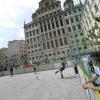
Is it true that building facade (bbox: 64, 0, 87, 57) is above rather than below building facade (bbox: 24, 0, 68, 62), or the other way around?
below

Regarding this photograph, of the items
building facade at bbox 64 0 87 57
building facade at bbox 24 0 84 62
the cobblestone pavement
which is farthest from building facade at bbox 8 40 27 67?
the cobblestone pavement

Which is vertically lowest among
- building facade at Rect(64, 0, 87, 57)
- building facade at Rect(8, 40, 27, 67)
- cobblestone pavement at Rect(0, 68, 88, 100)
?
cobblestone pavement at Rect(0, 68, 88, 100)

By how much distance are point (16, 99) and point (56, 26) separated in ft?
222

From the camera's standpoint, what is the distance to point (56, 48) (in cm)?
7281

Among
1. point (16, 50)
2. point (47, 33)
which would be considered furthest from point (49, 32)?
point (16, 50)

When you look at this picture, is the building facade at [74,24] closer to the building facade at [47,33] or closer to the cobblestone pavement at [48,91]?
the cobblestone pavement at [48,91]

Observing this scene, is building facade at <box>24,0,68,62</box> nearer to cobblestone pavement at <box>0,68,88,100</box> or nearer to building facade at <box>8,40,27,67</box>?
building facade at <box>8,40,27,67</box>

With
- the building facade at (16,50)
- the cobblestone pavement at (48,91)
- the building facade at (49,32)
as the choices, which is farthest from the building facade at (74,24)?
the building facade at (16,50)

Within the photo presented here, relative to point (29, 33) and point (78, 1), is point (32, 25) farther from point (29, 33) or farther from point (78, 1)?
point (78, 1)

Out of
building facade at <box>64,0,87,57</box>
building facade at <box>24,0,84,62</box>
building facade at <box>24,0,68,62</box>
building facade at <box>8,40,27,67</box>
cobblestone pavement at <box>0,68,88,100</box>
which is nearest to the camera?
cobblestone pavement at <box>0,68,88,100</box>

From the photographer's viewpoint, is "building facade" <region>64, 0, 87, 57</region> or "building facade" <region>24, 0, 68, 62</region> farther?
"building facade" <region>24, 0, 68, 62</region>

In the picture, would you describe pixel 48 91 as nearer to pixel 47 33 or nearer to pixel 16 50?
pixel 47 33

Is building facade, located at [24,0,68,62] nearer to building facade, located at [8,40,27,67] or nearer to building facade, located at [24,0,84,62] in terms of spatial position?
building facade, located at [24,0,84,62]

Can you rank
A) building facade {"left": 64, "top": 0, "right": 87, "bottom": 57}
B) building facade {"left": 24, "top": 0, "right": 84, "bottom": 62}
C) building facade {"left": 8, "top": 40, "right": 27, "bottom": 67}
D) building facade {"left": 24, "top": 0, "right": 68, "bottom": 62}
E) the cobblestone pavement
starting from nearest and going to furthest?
the cobblestone pavement → building facade {"left": 64, "top": 0, "right": 87, "bottom": 57} → building facade {"left": 24, "top": 0, "right": 84, "bottom": 62} → building facade {"left": 24, "top": 0, "right": 68, "bottom": 62} → building facade {"left": 8, "top": 40, "right": 27, "bottom": 67}
